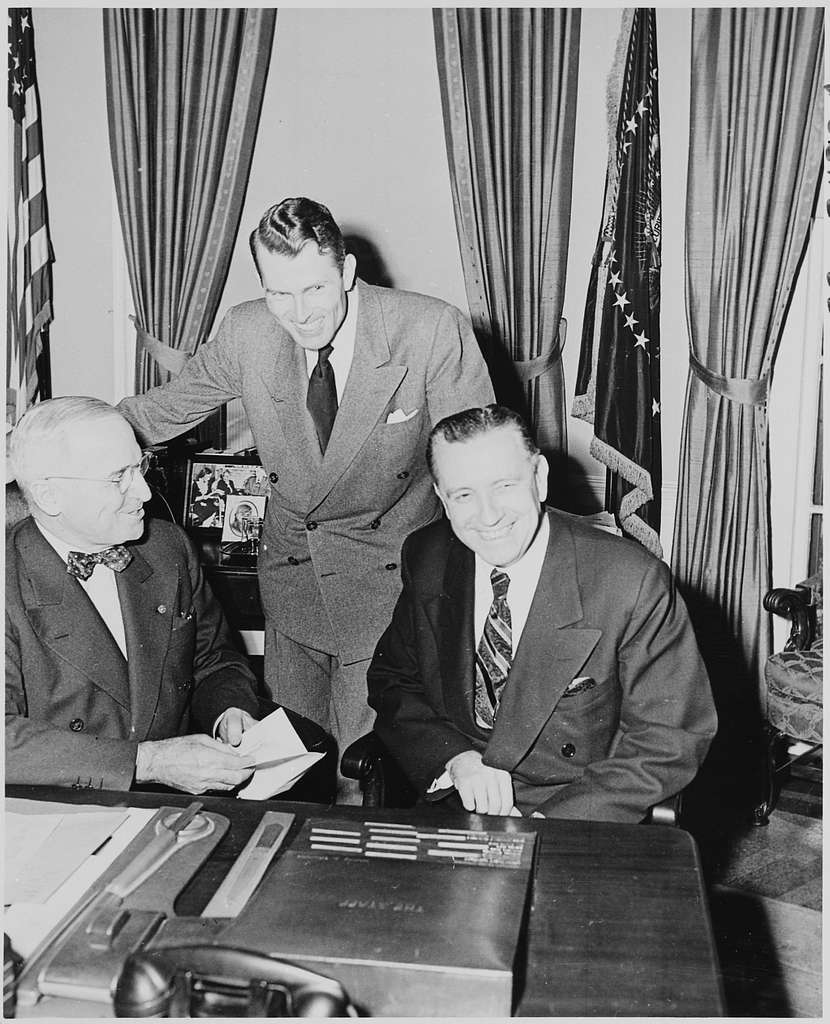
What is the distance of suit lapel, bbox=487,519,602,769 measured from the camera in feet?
6.96

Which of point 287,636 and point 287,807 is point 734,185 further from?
point 287,807

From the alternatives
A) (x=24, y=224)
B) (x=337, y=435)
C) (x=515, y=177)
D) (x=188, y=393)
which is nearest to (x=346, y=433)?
(x=337, y=435)

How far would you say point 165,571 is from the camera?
7.95 ft

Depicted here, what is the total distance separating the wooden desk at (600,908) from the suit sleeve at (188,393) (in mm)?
1297

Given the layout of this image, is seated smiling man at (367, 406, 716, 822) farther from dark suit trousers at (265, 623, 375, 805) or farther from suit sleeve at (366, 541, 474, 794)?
dark suit trousers at (265, 623, 375, 805)

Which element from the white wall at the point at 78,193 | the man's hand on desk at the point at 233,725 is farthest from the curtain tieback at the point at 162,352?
the man's hand on desk at the point at 233,725

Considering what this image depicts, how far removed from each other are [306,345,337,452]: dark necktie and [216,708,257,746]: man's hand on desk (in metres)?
0.83

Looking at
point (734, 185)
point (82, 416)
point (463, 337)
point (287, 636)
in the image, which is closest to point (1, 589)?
point (82, 416)

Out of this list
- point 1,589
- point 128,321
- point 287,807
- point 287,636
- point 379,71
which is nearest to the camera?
point 287,807

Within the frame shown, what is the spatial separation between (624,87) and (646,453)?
1.52 metres

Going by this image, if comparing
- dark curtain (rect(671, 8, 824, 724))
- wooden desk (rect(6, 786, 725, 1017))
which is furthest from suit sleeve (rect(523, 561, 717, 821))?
dark curtain (rect(671, 8, 824, 724))

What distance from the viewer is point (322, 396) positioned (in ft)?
9.17

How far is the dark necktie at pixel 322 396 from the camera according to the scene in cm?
278

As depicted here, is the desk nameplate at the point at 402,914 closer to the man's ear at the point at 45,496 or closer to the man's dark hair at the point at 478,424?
the man's dark hair at the point at 478,424
